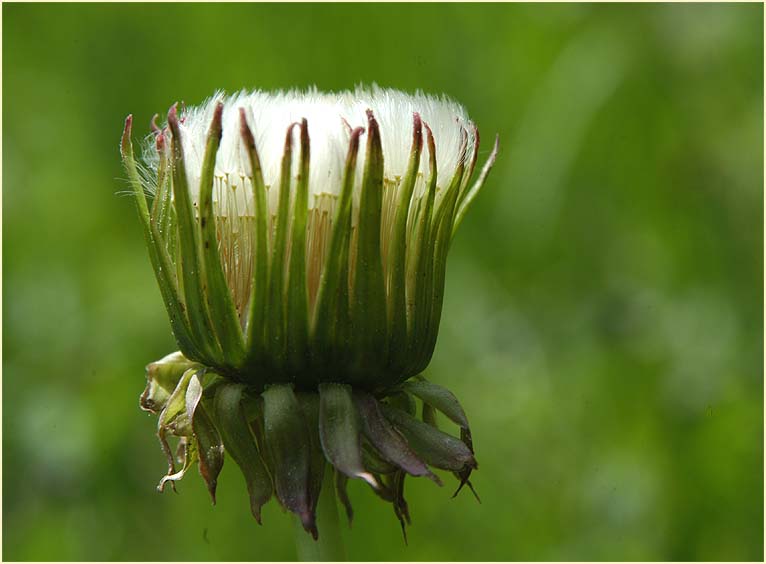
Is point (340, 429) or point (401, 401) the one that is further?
point (401, 401)

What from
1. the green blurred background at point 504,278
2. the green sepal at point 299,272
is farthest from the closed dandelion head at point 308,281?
the green blurred background at point 504,278

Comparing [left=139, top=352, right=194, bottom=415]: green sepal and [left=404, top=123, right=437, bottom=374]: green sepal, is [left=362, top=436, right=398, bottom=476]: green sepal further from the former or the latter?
[left=139, top=352, right=194, bottom=415]: green sepal

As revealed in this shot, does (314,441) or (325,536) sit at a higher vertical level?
(314,441)

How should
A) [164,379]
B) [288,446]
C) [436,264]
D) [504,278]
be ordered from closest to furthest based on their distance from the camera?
[288,446] → [436,264] → [164,379] → [504,278]

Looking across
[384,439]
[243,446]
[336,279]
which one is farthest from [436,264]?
[243,446]

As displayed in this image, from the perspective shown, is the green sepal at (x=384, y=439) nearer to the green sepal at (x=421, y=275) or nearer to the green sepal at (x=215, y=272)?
the green sepal at (x=421, y=275)

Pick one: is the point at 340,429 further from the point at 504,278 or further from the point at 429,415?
the point at 504,278
